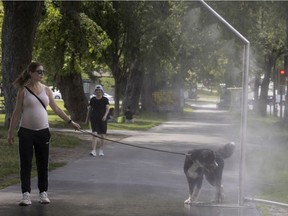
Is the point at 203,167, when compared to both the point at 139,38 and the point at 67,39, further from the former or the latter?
the point at 139,38

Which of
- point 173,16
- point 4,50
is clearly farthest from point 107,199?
point 173,16

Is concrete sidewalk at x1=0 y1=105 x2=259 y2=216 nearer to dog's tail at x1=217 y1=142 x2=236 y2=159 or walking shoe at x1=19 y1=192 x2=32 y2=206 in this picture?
walking shoe at x1=19 y1=192 x2=32 y2=206

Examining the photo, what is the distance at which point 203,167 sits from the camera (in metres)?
10.4

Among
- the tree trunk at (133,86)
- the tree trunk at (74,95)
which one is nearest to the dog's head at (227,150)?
the tree trunk at (74,95)

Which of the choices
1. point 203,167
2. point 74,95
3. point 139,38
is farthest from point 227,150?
point 139,38

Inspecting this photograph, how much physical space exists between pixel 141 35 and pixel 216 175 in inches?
1410

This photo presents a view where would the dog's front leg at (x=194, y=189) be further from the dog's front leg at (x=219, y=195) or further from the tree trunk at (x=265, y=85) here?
the tree trunk at (x=265, y=85)

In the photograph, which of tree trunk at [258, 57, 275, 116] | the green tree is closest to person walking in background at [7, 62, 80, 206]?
the green tree

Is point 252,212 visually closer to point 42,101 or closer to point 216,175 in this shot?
point 216,175

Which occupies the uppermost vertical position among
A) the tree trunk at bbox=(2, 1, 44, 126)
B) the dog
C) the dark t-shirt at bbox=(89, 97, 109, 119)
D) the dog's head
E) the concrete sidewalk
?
the tree trunk at bbox=(2, 1, 44, 126)

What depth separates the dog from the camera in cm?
1040

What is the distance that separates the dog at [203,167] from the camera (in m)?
10.4

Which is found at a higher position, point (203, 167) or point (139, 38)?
point (139, 38)

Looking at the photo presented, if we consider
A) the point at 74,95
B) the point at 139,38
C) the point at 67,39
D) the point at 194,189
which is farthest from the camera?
the point at 139,38
